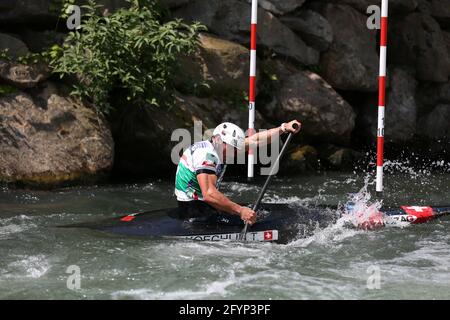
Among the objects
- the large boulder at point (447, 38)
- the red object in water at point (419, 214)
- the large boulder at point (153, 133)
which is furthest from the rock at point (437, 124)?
the red object in water at point (419, 214)

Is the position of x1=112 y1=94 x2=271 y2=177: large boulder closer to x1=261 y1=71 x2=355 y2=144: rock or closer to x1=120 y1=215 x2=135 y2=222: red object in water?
x1=261 y1=71 x2=355 y2=144: rock

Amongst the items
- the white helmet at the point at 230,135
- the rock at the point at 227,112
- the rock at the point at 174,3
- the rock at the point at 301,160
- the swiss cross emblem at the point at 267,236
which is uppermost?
the rock at the point at 174,3

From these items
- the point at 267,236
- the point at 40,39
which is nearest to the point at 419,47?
the point at 40,39

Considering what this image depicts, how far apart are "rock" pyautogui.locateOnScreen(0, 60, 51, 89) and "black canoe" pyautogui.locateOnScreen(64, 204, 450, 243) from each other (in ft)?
9.29

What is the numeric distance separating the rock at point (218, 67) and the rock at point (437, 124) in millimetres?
3894

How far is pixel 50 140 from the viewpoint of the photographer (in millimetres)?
8344

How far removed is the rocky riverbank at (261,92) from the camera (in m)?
8.41

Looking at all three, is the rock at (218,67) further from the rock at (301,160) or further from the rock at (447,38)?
the rock at (447,38)

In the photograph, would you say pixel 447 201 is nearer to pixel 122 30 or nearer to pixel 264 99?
pixel 264 99

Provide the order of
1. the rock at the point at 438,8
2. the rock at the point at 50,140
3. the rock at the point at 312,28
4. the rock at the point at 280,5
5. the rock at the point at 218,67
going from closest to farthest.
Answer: the rock at the point at 50,140 < the rock at the point at 218,67 < the rock at the point at 280,5 < the rock at the point at 312,28 < the rock at the point at 438,8

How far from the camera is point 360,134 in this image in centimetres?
1180

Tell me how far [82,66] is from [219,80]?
197 centimetres

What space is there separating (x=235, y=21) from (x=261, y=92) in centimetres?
103

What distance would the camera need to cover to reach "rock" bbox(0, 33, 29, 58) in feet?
28.1
